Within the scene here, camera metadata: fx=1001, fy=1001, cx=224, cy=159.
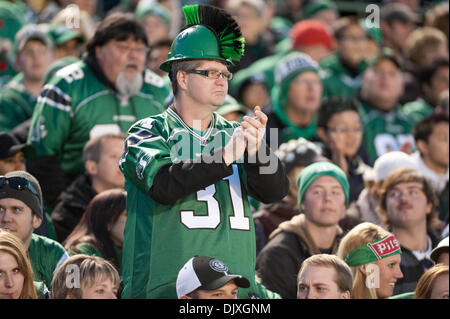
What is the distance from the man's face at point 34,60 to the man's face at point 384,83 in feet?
11.6

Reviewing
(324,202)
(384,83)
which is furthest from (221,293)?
(384,83)

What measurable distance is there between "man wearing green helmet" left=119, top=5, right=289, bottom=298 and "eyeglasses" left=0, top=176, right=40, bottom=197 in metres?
1.08

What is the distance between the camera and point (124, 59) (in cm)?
850

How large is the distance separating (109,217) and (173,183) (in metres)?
2.09

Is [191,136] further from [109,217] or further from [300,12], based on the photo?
[300,12]

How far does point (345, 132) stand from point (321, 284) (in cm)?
390

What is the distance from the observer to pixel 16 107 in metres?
9.53

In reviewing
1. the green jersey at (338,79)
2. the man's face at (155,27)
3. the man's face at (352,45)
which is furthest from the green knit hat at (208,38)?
the man's face at (352,45)

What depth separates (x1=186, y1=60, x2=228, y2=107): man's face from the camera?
210 inches

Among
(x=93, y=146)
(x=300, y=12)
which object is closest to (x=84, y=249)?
(x=93, y=146)

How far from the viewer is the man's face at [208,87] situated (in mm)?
5332

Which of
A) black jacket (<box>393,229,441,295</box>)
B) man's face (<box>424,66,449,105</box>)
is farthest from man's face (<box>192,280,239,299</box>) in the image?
man's face (<box>424,66,449,105</box>)

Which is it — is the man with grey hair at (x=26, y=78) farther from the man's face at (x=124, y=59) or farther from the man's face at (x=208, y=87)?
the man's face at (x=208, y=87)
